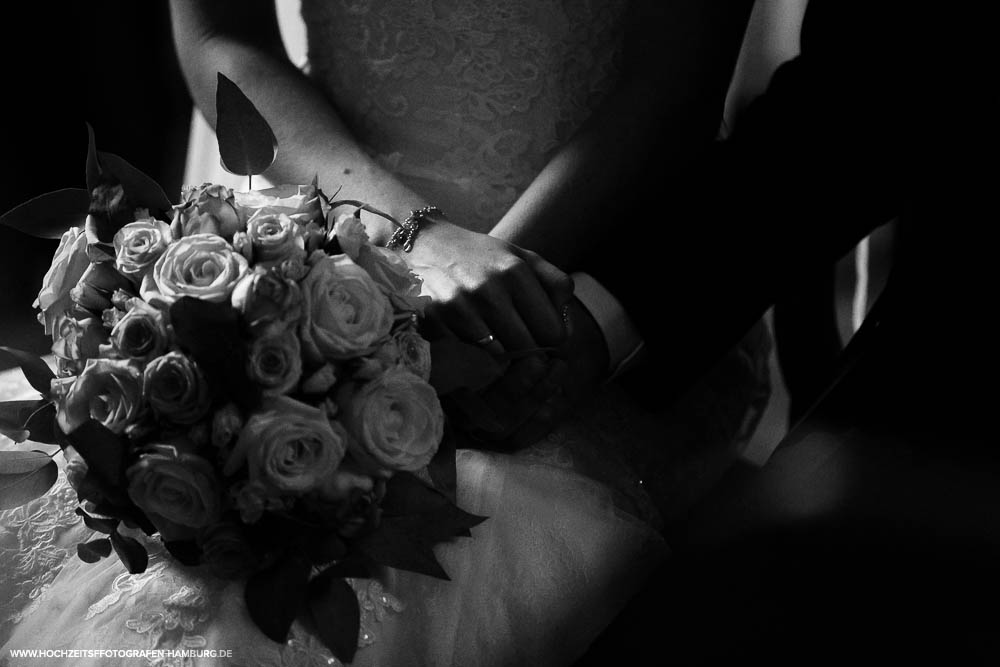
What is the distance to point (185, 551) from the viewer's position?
635mm

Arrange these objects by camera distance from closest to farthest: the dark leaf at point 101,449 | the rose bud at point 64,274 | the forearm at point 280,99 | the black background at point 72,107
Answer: the dark leaf at point 101,449 < the rose bud at point 64,274 < the forearm at point 280,99 < the black background at point 72,107

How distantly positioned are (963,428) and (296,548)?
0.51 meters

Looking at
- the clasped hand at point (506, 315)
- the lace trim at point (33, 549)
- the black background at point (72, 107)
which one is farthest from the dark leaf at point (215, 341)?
the black background at point (72, 107)

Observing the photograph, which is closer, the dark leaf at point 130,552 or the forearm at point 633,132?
the dark leaf at point 130,552

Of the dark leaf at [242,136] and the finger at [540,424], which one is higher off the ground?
the dark leaf at [242,136]

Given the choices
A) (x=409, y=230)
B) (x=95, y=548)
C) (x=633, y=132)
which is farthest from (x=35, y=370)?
(x=633, y=132)

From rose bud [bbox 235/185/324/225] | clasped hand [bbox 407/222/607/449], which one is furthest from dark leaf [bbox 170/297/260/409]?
clasped hand [bbox 407/222/607/449]

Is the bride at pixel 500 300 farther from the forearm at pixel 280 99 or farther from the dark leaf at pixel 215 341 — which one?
the dark leaf at pixel 215 341

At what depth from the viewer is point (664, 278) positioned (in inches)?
35.1

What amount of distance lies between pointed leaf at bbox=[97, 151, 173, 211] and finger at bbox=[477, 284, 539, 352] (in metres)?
0.27

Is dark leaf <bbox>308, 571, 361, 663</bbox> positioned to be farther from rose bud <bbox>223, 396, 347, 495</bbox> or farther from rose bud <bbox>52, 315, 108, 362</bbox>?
rose bud <bbox>52, 315, 108, 362</bbox>

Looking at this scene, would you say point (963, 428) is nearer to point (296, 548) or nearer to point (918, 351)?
point (918, 351)

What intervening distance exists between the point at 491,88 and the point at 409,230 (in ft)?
0.90

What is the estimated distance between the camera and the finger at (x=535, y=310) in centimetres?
79
